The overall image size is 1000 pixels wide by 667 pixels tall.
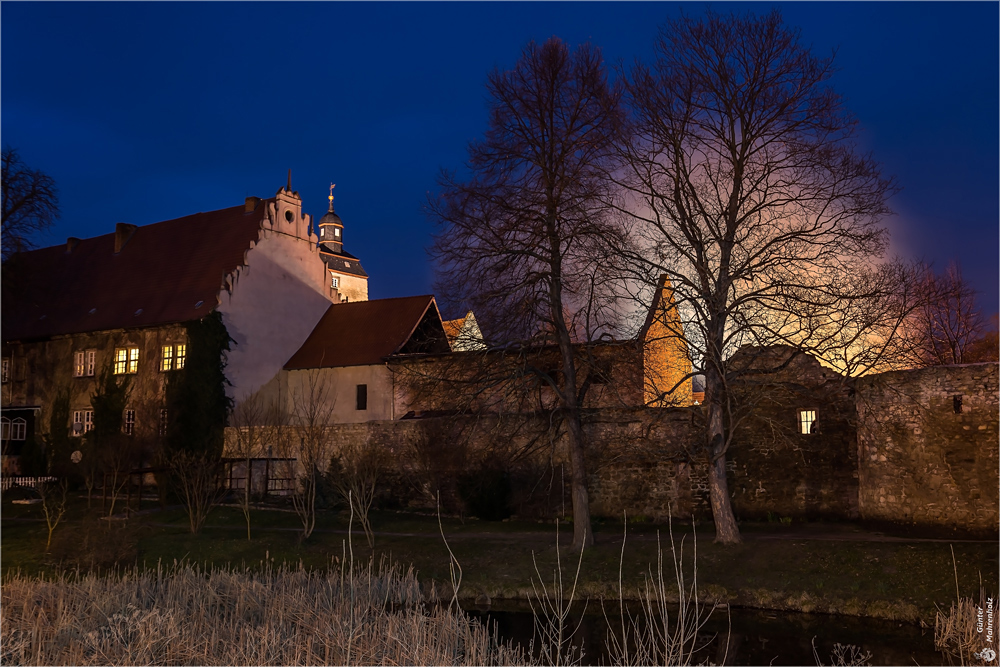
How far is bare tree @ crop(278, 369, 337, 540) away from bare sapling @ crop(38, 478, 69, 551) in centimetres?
548

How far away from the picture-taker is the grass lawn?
46.8 ft

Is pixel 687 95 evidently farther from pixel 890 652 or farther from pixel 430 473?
pixel 430 473

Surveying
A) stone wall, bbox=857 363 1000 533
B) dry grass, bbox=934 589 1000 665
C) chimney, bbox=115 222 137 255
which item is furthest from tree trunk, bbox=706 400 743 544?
chimney, bbox=115 222 137 255

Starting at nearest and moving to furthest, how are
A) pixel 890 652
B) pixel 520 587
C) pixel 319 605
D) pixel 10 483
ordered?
pixel 319 605 → pixel 890 652 → pixel 520 587 → pixel 10 483

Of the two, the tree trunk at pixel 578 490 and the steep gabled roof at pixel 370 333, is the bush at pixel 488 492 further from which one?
the steep gabled roof at pixel 370 333

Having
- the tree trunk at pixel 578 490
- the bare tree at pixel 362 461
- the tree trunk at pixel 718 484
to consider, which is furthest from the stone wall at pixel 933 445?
the bare tree at pixel 362 461

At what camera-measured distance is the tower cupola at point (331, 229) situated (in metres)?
74.7

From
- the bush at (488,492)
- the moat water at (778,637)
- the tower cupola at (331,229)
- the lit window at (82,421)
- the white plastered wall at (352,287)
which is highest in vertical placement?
the tower cupola at (331,229)

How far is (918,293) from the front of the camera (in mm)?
15977

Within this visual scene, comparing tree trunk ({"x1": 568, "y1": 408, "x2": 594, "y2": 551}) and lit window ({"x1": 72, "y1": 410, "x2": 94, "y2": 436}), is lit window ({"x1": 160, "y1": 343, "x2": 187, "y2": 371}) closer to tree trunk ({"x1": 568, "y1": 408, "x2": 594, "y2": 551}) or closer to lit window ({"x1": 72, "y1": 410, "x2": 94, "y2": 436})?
lit window ({"x1": 72, "y1": 410, "x2": 94, "y2": 436})

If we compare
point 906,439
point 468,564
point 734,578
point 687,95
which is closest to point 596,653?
point 734,578

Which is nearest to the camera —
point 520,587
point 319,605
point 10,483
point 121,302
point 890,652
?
point 319,605

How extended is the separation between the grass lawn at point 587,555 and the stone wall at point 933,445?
4.31 ft

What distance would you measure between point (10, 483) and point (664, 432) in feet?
77.6
